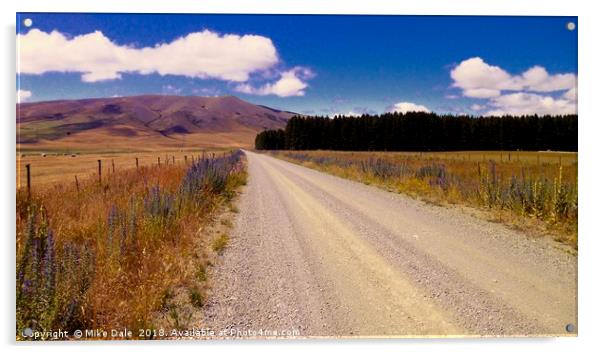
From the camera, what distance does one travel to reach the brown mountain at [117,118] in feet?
14.8

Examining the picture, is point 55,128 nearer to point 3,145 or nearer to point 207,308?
point 3,145

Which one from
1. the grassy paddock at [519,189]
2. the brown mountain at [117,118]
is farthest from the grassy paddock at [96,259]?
the grassy paddock at [519,189]

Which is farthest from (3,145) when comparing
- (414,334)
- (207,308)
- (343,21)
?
(414,334)

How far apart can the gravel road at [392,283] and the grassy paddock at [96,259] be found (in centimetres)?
61

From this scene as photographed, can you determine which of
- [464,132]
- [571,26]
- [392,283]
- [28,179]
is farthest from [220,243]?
[571,26]

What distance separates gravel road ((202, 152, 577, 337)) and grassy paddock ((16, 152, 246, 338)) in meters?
0.61

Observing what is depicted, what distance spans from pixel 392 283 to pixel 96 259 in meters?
3.26

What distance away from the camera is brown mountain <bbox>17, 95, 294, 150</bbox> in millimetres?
4496

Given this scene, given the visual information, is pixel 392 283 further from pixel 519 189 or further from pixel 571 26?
pixel 519 189

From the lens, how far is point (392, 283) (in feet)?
13.6

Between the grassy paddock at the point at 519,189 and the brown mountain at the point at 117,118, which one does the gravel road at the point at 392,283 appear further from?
the brown mountain at the point at 117,118

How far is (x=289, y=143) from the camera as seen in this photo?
18.7m

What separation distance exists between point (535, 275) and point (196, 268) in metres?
4.02

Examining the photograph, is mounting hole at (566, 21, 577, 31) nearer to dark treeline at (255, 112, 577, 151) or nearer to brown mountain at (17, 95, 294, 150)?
dark treeline at (255, 112, 577, 151)
